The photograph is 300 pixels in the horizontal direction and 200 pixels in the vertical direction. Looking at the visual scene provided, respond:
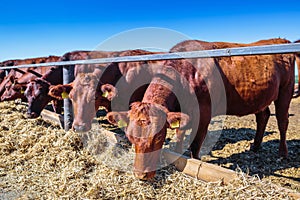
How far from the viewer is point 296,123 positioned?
7609 mm

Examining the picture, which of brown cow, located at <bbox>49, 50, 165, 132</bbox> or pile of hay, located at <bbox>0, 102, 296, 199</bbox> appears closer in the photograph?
pile of hay, located at <bbox>0, 102, 296, 199</bbox>

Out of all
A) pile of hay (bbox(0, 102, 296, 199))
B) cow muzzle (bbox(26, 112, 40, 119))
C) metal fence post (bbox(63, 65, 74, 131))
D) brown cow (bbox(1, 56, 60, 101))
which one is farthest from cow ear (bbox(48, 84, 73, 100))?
brown cow (bbox(1, 56, 60, 101))

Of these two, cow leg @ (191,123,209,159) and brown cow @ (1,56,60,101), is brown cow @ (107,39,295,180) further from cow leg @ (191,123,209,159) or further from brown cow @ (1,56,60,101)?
brown cow @ (1,56,60,101)

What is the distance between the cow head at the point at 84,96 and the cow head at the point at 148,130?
127 centimetres

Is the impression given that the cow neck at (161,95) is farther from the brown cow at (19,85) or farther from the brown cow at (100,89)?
the brown cow at (19,85)

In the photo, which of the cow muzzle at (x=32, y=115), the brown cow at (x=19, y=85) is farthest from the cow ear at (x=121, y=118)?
the brown cow at (x=19, y=85)

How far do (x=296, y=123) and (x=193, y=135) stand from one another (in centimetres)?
500

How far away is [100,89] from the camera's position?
4.32 meters

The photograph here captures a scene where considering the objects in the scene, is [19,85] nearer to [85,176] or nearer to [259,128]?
[85,176]

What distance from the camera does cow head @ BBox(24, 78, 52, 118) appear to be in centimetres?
565

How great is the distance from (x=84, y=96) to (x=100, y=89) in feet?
0.92

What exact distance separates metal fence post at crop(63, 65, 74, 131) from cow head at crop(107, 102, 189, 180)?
1.86m

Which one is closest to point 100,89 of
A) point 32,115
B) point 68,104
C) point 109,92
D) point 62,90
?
point 109,92

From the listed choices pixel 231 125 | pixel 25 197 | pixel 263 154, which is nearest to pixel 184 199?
pixel 25 197
